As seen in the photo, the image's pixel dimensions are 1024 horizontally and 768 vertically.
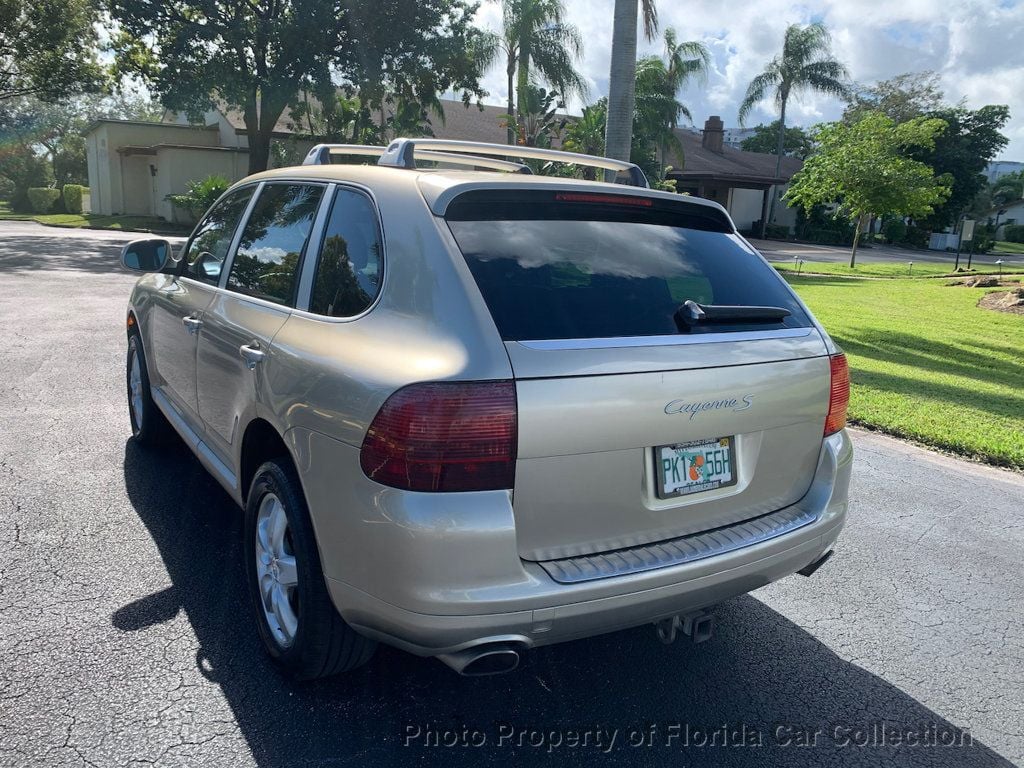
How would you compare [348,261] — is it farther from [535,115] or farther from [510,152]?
[535,115]

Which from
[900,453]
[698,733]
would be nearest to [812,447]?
[698,733]

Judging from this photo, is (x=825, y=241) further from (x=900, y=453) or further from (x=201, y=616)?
(x=201, y=616)

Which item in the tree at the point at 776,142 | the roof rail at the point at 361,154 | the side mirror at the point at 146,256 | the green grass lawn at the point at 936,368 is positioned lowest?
the green grass lawn at the point at 936,368

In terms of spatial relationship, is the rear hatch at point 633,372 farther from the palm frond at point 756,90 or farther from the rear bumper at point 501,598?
the palm frond at point 756,90

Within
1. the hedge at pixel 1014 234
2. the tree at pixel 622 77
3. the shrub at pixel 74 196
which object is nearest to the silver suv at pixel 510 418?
the tree at pixel 622 77

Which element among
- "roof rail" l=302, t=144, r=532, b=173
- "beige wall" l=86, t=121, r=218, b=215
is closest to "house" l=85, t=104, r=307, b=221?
"beige wall" l=86, t=121, r=218, b=215

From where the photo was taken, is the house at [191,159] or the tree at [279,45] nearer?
the tree at [279,45]

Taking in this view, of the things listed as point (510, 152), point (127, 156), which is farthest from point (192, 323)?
point (127, 156)

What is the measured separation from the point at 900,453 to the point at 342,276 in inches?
202

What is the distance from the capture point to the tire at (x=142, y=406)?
204 inches

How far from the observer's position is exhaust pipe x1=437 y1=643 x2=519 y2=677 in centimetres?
240

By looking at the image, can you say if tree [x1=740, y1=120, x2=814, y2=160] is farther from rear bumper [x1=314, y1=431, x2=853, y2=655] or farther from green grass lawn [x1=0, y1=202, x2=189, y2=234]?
rear bumper [x1=314, y1=431, x2=853, y2=655]

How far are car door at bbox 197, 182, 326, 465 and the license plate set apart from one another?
152cm

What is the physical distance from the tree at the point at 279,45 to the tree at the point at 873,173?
13413 mm
